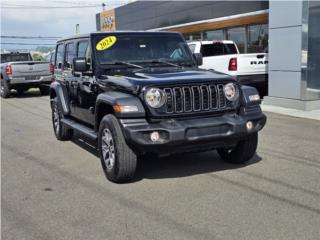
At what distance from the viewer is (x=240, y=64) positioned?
12.8 meters

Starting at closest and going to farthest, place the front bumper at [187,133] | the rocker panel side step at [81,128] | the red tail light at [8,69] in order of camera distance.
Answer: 1. the front bumper at [187,133]
2. the rocker panel side step at [81,128]
3. the red tail light at [8,69]

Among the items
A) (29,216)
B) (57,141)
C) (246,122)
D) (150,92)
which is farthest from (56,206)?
(57,141)

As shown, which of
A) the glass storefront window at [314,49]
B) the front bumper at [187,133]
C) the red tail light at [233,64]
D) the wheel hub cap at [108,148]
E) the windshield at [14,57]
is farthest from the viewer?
the windshield at [14,57]

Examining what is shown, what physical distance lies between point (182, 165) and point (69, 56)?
10.0ft

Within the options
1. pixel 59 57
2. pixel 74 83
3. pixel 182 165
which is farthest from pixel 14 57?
pixel 182 165

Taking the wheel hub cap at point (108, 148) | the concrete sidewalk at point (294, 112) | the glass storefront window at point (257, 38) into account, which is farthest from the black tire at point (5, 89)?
the wheel hub cap at point (108, 148)

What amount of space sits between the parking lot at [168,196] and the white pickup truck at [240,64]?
17.4 ft

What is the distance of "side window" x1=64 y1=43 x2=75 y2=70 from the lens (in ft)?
25.2

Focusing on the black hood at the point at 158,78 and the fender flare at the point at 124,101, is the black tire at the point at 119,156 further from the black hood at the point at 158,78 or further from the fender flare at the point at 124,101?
the black hood at the point at 158,78

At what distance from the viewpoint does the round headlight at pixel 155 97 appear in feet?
17.3

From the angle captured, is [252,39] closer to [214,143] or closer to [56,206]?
[214,143]

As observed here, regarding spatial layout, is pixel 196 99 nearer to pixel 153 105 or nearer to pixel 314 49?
pixel 153 105

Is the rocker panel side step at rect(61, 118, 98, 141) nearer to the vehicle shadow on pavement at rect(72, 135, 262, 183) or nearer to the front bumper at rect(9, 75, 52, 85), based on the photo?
Answer: the vehicle shadow on pavement at rect(72, 135, 262, 183)

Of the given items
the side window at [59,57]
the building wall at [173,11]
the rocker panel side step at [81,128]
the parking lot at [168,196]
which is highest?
the building wall at [173,11]
